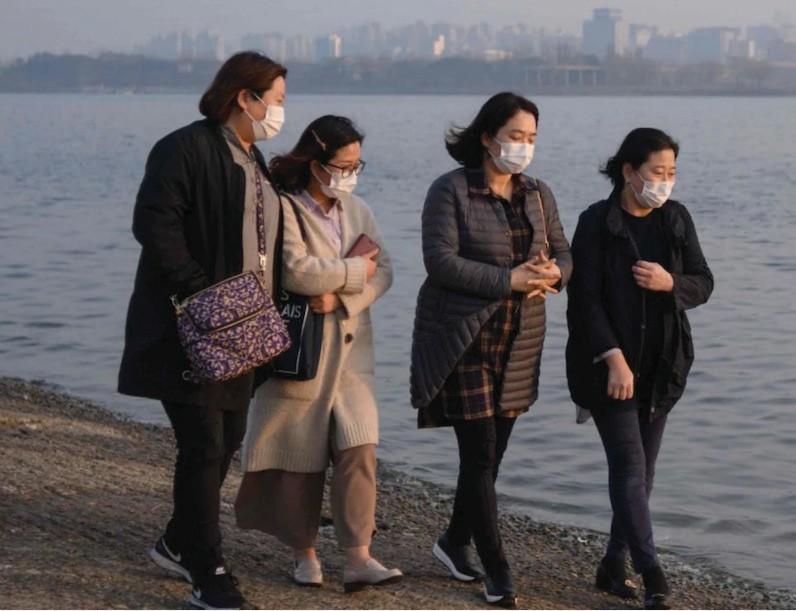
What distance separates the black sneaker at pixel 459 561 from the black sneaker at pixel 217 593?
911 mm

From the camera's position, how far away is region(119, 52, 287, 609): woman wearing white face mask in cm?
473

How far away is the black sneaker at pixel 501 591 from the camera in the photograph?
5211 millimetres

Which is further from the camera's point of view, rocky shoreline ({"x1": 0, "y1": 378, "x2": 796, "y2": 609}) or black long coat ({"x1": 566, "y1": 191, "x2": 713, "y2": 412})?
black long coat ({"x1": 566, "y1": 191, "x2": 713, "y2": 412})

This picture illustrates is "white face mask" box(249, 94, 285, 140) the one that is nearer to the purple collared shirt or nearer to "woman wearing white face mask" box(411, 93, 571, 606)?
the purple collared shirt

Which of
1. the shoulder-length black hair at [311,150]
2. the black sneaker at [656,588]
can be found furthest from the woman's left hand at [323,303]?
the black sneaker at [656,588]

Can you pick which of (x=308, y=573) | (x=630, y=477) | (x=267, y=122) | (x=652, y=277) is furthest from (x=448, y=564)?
(x=267, y=122)

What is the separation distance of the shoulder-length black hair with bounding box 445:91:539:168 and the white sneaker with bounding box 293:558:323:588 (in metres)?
1.44

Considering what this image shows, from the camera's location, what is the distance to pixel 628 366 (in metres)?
5.31

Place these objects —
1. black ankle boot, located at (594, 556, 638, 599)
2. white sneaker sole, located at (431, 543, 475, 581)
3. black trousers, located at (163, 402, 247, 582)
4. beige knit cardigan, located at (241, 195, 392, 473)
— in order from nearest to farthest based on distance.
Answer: black trousers, located at (163, 402, 247, 582) < beige knit cardigan, located at (241, 195, 392, 473) < white sneaker sole, located at (431, 543, 475, 581) < black ankle boot, located at (594, 556, 638, 599)

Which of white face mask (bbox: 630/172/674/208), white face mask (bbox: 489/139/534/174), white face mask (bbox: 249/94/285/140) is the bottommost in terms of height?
white face mask (bbox: 630/172/674/208)

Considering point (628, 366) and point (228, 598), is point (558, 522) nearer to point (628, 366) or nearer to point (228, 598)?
point (628, 366)

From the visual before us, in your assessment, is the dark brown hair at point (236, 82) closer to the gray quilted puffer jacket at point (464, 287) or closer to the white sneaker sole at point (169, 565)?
the gray quilted puffer jacket at point (464, 287)

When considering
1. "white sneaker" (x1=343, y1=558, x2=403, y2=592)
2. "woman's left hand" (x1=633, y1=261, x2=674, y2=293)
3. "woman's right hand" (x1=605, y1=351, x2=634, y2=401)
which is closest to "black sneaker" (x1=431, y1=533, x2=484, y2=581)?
"white sneaker" (x1=343, y1=558, x2=403, y2=592)

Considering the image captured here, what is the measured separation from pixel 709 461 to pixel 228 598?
5633 mm
